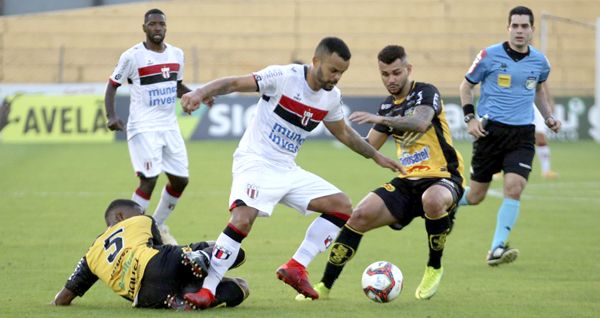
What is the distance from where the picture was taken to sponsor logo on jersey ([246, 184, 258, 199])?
25.1 feet

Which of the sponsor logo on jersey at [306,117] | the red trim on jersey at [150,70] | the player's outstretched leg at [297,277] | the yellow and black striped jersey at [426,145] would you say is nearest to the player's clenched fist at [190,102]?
the sponsor logo on jersey at [306,117]

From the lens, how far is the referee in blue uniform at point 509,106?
10.4 m

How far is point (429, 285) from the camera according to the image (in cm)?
812

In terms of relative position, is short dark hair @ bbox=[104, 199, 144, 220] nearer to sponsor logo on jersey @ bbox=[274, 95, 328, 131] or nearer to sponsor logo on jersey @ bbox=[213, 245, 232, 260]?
sponsor logo on jersey @ bbox=[213, 245, 232, 260]

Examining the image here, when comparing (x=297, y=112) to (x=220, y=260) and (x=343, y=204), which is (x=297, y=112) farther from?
(x=220, y=260)

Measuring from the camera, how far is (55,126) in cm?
2930

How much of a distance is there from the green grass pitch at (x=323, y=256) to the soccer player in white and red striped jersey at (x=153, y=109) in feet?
2.40

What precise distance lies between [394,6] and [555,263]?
89.3 ft

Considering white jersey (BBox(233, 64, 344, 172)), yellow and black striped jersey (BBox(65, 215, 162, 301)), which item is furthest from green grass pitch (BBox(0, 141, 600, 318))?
white jersey (BBox(233, 64, 344, 172))

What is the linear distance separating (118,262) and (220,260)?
0.70 metres

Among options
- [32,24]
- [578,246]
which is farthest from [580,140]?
[578,246]

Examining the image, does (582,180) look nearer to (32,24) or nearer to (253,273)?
(253,273)

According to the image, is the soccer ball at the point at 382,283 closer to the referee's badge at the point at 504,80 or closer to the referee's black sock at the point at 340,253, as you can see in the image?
the referee's black sock at the point at 340,253

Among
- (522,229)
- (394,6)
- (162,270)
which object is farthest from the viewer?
(394,6)
